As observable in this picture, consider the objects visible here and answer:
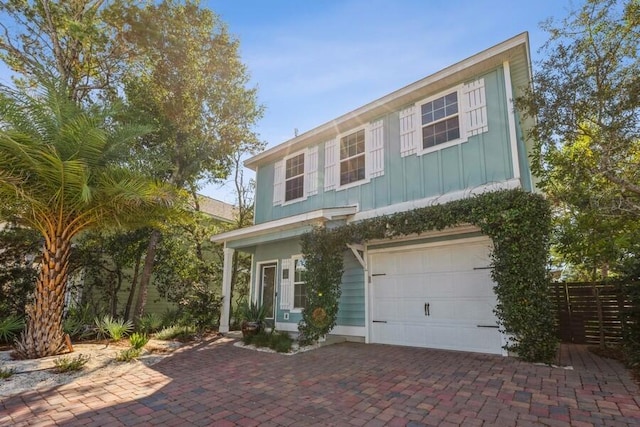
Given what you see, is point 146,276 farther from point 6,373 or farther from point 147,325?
point 6,373

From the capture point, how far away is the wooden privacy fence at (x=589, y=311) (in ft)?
24.8

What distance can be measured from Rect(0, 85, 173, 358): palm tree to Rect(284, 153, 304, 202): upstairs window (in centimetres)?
437

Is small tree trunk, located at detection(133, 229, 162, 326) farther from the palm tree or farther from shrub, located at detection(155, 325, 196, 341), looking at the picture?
the palm tree

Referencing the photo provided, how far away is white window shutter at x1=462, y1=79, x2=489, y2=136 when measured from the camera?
23.4ft

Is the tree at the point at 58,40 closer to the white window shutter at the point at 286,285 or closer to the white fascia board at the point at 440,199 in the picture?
the white window shutter at the point at 286,285

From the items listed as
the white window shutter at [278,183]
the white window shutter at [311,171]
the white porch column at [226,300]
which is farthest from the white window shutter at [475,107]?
the white porch column at [226,300]

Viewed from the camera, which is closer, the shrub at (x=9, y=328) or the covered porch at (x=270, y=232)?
the shrub at (x=9, y=328)

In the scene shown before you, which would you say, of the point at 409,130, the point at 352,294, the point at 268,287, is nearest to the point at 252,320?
the point at 268,287

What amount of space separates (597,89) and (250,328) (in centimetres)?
947

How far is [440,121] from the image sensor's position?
7812mm

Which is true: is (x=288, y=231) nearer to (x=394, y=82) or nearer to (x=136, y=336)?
(x=136, y=336)

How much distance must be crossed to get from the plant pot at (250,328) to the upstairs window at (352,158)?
4473 millimetres

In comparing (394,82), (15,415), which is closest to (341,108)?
(394,82)

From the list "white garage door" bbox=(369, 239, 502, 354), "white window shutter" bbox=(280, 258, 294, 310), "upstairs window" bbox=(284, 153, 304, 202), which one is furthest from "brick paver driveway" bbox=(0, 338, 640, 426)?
"upstairs window" bbox=(284, 153, 304, 202)
